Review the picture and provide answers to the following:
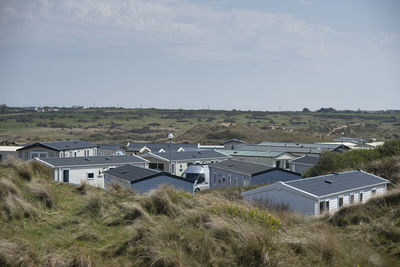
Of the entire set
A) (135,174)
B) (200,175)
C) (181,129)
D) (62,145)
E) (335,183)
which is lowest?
(181,129)

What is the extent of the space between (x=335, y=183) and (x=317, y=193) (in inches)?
92.3

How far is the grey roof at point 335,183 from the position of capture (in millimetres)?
18562

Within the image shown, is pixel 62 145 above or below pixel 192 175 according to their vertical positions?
above

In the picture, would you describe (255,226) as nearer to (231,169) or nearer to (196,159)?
(231,169)

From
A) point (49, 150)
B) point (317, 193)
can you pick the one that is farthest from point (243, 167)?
point (49, 150)

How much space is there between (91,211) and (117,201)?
42.8 inches

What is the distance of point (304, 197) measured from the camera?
701 inches

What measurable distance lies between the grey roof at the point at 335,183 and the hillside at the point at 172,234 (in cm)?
723

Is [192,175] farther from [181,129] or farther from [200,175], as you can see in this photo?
[181,129]

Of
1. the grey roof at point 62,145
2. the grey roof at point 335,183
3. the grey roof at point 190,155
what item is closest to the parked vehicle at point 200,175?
the grey roof at point 190,155

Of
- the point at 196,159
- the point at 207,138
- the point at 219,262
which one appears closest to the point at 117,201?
the point at 219,262

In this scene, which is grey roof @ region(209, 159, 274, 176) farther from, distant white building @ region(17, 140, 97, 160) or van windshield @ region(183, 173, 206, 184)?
distant white building @ region(17, 140, 97, 160)

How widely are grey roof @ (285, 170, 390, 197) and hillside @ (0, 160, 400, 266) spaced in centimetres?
723

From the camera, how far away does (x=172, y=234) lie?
7.93 meters
